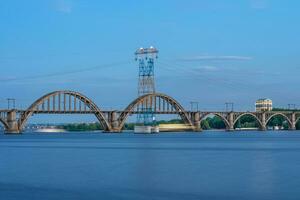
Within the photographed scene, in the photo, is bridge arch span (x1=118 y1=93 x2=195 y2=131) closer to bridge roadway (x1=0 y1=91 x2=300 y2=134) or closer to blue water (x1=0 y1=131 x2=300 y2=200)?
bridge roadway (x1=0 y1=91 x2=300 y2=134)

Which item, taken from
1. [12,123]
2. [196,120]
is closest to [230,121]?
[196,120]

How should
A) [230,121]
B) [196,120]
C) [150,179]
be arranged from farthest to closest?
[230,121], [196,120], [150,179]

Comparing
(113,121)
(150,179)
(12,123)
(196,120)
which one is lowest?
(150,179)

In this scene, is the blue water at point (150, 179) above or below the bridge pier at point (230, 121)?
below

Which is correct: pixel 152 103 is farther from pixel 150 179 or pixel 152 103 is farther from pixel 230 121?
pixel 150 179

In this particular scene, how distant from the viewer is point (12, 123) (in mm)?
141750

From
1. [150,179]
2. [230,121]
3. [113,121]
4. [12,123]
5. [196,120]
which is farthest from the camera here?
[230,121]

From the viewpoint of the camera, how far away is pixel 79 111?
469 ft

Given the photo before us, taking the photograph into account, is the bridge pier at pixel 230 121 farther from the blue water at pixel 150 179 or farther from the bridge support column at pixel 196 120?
the blue water at pixel 150 179

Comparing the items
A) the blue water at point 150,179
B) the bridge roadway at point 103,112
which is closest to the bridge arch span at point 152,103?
the bridge roadway at point 103,112

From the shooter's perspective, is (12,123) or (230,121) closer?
(12,123)

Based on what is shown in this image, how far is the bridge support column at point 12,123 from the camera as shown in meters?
138

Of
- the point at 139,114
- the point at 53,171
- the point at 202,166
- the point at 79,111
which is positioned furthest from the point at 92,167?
the point at 139,114

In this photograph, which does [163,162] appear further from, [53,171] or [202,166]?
[53,171]
